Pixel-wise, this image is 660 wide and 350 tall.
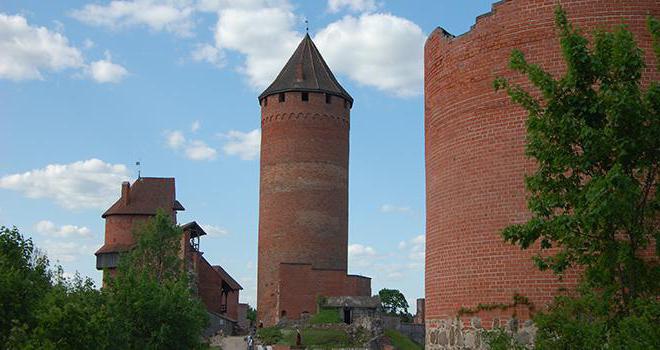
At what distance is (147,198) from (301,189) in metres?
10.0

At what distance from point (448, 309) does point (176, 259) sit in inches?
1230

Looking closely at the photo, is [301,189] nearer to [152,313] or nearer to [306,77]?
[306,77]

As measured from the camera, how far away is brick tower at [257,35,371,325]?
1921 inches

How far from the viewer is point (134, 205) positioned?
51.7 meters

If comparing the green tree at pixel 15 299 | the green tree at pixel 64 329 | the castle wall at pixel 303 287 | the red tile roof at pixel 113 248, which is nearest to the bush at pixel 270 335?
the castle wall at pixel 303 287

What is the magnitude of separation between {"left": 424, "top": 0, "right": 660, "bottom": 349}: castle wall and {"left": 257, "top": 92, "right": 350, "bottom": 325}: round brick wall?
35532mm

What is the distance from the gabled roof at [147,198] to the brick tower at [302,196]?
5.91 metres

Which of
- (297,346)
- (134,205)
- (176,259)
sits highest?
(134,205)

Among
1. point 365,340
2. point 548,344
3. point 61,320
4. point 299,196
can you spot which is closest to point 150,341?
point 61,320

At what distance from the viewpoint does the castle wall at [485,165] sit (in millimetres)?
12562

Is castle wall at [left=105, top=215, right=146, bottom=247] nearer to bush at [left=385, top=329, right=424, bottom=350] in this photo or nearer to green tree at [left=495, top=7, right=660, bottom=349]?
bush at [left=385, top=329, right=424, bottom=350]

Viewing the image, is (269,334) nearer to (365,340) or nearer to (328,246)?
(365,340)

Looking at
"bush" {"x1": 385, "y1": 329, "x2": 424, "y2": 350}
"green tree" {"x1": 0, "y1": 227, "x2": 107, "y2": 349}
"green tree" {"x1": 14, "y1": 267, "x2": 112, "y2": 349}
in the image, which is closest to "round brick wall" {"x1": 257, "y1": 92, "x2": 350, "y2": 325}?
"bush" {"x1": 385, "y1": 329, "x2": 424, "y2": 350}

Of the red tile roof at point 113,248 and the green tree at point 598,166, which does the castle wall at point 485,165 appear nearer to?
the green tree at point 598,166
